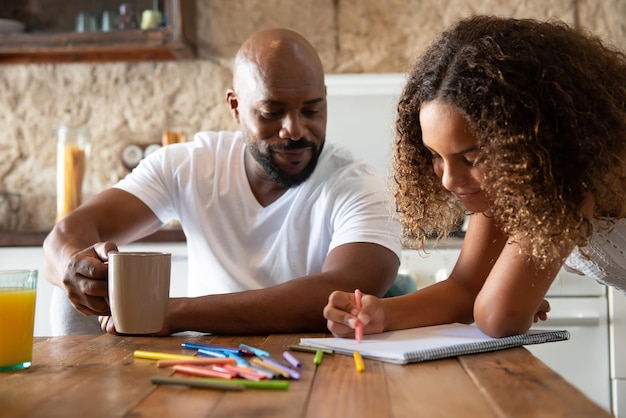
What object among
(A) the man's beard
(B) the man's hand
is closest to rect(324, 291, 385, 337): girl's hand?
(B) the man's hand

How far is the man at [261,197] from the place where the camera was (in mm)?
1574

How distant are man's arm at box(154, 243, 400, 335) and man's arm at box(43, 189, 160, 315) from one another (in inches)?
5.1

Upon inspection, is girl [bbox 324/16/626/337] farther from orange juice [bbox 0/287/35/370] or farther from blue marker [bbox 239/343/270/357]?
orange juice [bbox 0/287/35/370]

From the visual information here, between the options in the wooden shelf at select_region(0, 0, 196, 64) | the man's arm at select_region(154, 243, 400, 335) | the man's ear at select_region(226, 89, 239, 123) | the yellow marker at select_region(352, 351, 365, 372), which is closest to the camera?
the yellow marker at select_region(352, 351, 365, 372)

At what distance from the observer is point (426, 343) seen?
97cm

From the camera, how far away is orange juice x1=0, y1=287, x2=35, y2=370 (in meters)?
0.91

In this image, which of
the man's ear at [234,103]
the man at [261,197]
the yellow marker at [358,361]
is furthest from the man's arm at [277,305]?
the man's ear at [234,103]

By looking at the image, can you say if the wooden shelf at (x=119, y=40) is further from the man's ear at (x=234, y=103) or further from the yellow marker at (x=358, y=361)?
the yellow marker at (x=358, y=361)

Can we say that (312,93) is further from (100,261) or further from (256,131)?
(100,261)

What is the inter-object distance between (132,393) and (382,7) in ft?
8.08

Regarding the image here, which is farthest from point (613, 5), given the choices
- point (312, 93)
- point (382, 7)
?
point (312, 93)

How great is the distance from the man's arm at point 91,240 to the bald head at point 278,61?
0.39 metres

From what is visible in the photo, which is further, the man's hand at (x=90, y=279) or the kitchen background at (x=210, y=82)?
the kitchen background at (x=210, y=82)

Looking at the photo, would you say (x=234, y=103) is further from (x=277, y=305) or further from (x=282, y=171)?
(x=277, y=305)
